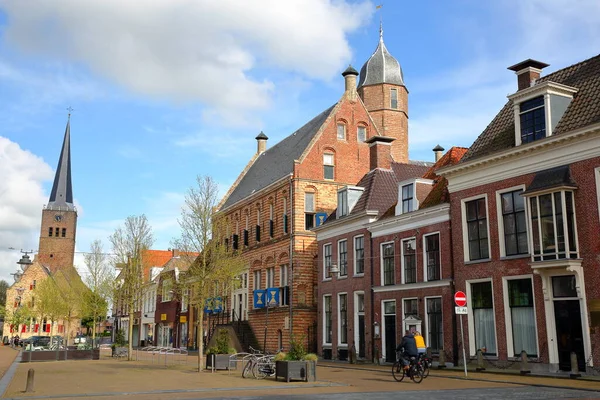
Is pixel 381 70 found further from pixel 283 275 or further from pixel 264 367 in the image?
pixel 264 367

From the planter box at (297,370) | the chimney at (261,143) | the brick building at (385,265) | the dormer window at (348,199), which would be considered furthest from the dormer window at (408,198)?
the chimney at (261,143)

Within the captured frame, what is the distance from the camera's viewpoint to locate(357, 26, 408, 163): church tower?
55.1m

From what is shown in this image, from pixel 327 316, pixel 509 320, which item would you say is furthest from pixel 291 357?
pixel 327 316

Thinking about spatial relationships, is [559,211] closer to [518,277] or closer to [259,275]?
[518,277]

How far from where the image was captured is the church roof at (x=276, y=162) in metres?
45.7

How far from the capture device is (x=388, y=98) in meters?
55.6

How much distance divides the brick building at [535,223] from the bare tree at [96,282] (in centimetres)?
2813

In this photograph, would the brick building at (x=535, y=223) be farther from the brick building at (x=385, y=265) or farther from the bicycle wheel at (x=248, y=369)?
the bicycle wheel at (x=248, y=369)

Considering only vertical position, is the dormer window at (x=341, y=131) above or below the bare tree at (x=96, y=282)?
above

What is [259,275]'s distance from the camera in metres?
46.5

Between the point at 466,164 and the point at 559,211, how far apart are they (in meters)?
4.94

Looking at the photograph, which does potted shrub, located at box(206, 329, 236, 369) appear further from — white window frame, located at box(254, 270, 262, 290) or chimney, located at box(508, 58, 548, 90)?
white window frame, located at box(254, 270, 262, 290)

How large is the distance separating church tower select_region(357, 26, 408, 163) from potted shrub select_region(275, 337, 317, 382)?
3686 centimetres

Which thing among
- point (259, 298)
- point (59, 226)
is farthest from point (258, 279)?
point (59, 226)
